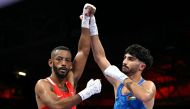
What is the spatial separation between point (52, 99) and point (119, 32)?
19.7 feet

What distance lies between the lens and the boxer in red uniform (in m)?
3.94

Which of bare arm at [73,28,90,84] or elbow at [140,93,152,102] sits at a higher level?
bare arm at [73,28,90,84]

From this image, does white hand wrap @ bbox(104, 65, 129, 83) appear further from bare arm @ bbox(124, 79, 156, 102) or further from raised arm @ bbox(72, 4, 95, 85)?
raised arm @ bbox(72, 4, 95, 85)

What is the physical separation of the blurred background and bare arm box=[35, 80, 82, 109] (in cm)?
429

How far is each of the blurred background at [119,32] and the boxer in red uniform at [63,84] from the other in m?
3.84

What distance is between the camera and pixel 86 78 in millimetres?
11641

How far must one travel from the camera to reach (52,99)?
13.0 ft

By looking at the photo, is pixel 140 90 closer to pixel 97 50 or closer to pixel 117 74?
pixel 117 74

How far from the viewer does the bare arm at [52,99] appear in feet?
12.8

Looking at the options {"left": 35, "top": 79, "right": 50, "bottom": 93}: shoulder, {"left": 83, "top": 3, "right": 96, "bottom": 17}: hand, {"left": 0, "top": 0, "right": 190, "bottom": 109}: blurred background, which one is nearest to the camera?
{"left": 35, "top": 79, "right": 50, "bottom": 93}: shoulder

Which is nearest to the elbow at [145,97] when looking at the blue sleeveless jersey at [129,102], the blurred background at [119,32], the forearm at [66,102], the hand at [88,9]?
the blue sleeveless jersey at [129,102]

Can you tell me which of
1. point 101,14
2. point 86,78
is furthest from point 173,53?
point 86,78

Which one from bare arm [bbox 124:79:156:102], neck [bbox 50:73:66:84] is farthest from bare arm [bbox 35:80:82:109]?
bare arm [bbox 124:79:156:102]

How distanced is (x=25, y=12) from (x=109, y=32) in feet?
7.69
